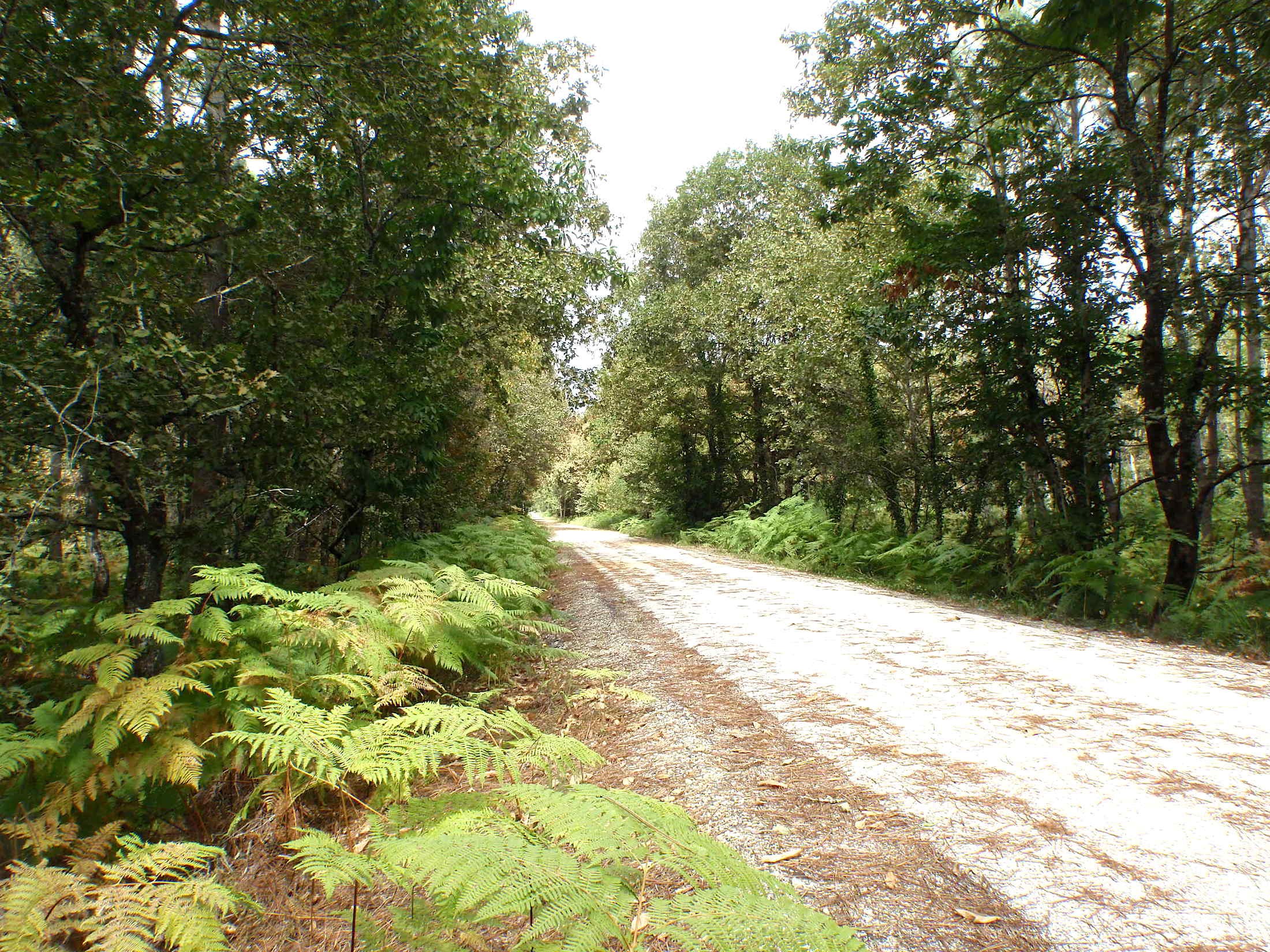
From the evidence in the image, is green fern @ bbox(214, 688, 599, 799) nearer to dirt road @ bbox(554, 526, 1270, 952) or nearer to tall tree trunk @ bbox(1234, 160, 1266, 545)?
dirt road @ bbox(554, 526, 1270, 952)

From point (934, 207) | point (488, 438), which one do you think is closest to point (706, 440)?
point (488, 438)

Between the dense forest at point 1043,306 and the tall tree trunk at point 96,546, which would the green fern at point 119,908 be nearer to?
the tall tree trunk at point 96,546

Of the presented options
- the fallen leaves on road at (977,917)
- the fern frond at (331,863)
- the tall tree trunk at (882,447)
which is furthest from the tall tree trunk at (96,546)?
the tall tree trunk at (882,447)

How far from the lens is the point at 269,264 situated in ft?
18.2

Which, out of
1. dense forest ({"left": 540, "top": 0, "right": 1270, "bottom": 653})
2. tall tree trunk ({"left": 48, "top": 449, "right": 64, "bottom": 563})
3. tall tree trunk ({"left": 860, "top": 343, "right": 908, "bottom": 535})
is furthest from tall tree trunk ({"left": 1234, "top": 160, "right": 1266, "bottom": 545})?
tall tree trunk ({"left": 48, "top": 449, "right": 64, "bottom": 563})

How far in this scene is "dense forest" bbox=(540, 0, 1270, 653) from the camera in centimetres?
688

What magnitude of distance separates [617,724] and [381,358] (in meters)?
4.54

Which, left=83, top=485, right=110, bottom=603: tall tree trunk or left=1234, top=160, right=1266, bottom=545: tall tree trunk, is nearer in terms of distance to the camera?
left=83, top=485, right=110, bottom=603: tall tree trunk

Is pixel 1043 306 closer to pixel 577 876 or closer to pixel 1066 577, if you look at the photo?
pixel 1066 577

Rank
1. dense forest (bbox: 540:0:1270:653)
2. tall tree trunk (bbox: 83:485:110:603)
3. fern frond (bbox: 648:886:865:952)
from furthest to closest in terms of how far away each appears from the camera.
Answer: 1. dense forest (bbox: 540:0:1270:653)
2. tall tree trunk (bbox: 83:485:110:603)
3. fern frond (bbox: 648:886:865:952)

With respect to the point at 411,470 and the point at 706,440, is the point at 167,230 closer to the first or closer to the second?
the point at 411,470

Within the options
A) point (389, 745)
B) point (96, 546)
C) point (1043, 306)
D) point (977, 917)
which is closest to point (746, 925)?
point (977, 917)

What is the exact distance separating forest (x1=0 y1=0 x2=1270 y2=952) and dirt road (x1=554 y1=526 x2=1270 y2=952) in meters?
0.92

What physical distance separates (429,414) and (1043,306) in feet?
27.5
